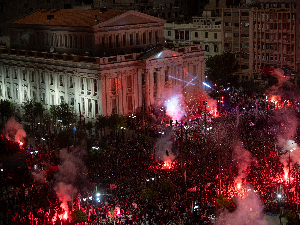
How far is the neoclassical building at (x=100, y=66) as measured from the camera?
233 ft

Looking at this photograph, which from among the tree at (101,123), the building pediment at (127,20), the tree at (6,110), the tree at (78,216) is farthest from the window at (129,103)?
the tree at (78,216)

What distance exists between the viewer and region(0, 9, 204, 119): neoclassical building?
2796 inches

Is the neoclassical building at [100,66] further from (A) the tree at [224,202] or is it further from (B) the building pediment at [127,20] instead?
(A) the tree at [224,202]

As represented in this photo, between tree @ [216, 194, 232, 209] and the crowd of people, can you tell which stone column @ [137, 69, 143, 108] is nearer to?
the crowd of people

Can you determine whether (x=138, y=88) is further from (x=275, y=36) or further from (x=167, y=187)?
(x=167, y=187)

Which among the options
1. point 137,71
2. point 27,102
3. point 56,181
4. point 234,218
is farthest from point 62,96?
point 234,218

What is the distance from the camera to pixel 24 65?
79.3m

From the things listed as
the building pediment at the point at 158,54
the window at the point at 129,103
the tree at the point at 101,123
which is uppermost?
the building pediment at the point at 158,54

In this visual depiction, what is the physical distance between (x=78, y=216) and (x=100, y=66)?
33256 millimetres

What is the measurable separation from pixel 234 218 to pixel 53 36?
4882cm

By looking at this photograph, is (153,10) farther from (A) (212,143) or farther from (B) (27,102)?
(A) (212,143)

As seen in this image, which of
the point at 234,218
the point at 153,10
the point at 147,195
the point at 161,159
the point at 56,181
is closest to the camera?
the point at 234,218

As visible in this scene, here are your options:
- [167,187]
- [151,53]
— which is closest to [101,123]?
[151,53]

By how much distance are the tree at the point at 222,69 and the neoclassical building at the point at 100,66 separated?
8622 millimetres
